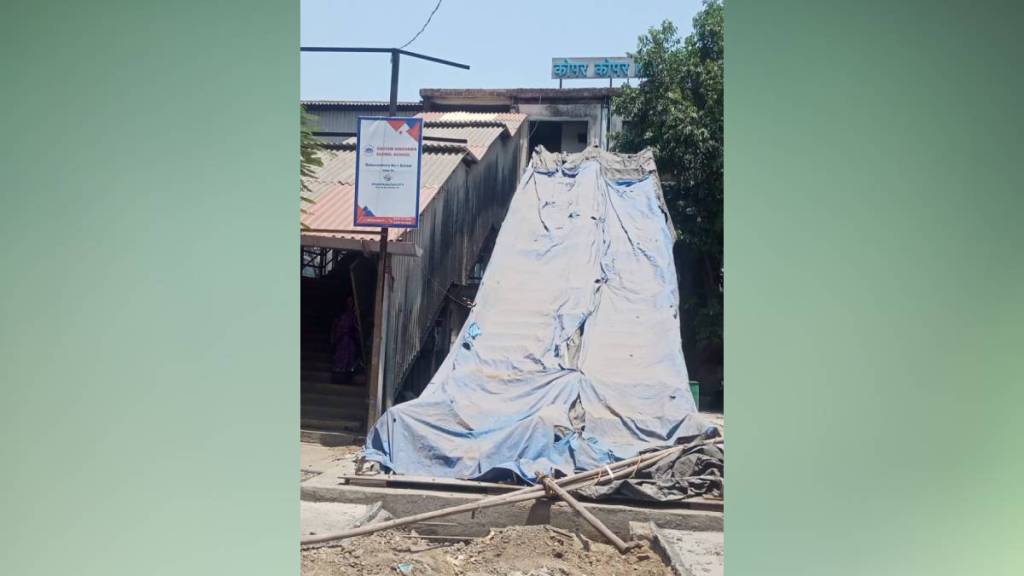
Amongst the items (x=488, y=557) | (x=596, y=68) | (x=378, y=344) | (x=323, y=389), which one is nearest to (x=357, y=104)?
(x=596, y=68)

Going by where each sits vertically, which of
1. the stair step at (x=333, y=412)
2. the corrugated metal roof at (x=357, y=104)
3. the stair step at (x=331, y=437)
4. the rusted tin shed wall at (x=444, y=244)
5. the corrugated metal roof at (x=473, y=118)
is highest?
the corrugated metal roof at (x=473, y=118)

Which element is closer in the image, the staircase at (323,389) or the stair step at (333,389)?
the staircase at (323,389)

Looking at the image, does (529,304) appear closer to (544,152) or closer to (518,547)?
(544,152)

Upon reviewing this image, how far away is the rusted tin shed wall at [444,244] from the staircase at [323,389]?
426mm

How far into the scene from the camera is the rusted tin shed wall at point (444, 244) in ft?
17.7

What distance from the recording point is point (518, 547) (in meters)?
3.85

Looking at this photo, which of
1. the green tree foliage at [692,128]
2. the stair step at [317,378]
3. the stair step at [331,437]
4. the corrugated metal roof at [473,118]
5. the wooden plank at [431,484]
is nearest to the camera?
the green tree foliage at [692,128]

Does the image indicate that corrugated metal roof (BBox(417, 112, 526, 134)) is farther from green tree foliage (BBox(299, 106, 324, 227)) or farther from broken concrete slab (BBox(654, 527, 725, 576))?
broken concrete slab (BBox(654, 527, 725, 576))
